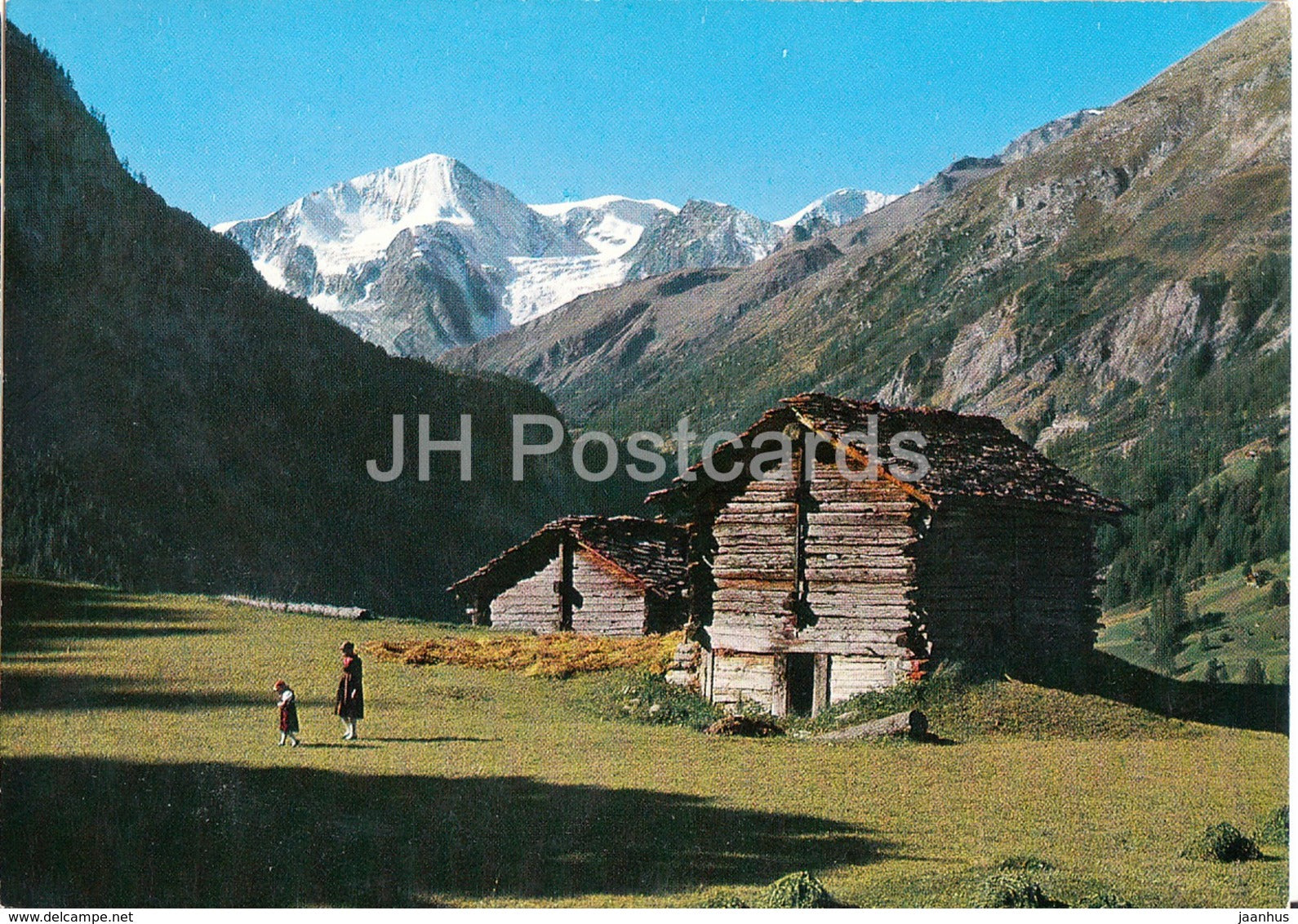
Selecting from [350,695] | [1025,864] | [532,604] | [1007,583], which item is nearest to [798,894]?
[1025,864]

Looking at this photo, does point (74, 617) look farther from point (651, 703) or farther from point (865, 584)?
point (865, 584)

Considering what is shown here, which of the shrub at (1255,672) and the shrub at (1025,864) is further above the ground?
the shrub at (1025,864)

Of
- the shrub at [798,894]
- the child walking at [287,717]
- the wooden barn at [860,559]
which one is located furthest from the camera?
the wooden barn at [860,559]

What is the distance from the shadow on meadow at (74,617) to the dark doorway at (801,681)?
57.0 ft

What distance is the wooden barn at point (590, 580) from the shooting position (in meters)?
41.3

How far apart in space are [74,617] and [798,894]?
89.4ft

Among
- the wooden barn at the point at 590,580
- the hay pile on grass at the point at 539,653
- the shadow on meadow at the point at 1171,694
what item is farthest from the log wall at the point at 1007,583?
the wooden barn at the point at 590,580

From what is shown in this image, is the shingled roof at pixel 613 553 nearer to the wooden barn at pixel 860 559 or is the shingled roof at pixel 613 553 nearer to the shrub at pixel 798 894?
the wooden barn at pixel 860 559

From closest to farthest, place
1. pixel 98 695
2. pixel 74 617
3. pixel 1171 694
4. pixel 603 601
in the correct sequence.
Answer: pixel 98 695, pixel 1171 694, pixel 74 617, pixel 603 601

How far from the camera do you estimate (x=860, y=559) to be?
28.2 m

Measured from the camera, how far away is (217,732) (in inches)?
879

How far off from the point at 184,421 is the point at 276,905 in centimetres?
6978

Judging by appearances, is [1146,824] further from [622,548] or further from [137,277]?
[137,277]

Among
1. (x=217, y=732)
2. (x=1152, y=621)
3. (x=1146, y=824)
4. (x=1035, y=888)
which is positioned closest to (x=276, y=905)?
(x=217, y=732)
